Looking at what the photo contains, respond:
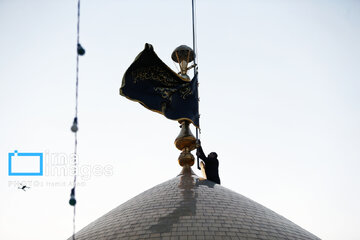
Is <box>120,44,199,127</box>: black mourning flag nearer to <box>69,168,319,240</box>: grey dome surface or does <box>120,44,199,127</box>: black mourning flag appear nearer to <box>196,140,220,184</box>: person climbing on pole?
<box>196,140,220,184</box>: person climbing on pole

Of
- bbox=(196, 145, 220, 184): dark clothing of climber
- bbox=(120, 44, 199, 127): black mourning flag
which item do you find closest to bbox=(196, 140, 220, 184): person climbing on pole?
bbox=(196, 145, 220, 184): dark clothing of climber

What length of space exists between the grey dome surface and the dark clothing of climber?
0.78 m

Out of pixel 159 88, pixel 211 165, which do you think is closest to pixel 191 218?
pixel 211 165

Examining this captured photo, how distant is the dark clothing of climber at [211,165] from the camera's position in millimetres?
12306

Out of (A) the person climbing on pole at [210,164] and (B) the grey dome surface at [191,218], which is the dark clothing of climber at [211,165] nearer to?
(A) the person climbing on pole at [210,164]

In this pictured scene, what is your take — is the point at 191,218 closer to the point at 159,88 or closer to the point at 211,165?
the point at 211,165

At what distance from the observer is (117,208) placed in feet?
36.3

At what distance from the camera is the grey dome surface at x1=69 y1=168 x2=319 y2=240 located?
8828 millimetres

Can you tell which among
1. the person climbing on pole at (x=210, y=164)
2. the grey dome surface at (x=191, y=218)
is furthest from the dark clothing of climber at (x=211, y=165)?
the grey dome surface at (x=191, y=218)

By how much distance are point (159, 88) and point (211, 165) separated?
8.29 feet

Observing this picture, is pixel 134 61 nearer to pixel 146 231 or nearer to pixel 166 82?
pixel 166 82

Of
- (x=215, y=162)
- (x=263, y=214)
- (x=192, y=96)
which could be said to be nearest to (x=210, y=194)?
(x=263, y=214)

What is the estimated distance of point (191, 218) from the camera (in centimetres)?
916

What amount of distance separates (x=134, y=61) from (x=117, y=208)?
3.73 m
